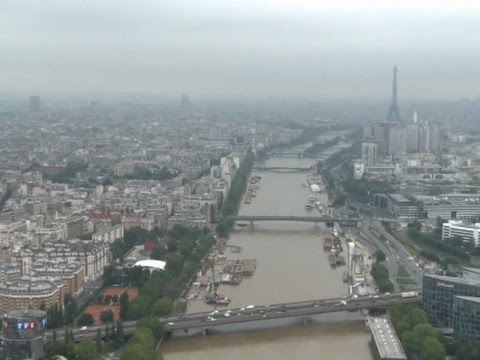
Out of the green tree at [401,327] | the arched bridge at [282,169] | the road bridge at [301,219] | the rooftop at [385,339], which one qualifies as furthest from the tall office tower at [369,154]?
the green tree at [401,327]

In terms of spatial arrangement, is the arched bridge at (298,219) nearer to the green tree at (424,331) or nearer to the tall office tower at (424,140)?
the green tree at (424,331)

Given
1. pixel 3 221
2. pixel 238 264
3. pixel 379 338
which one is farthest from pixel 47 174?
pixel 379 338

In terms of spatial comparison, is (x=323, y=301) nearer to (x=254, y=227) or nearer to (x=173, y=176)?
(x=254, y=227)

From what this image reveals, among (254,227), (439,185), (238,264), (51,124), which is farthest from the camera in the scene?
(51,124)

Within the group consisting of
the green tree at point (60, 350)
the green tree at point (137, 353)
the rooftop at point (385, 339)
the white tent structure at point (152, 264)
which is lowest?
the white tent structure at point (152, 264)

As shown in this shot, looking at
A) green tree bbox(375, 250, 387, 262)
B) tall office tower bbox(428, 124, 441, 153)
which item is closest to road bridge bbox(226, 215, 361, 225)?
green tree bbox(375, 250, 387, 262)

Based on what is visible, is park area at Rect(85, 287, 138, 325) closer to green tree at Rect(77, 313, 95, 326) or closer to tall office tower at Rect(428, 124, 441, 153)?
green tree at Rect(77, 313, 95, 326)

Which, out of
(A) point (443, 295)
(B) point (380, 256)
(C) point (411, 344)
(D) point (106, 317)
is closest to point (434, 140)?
(B) point (380, 256)
